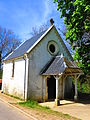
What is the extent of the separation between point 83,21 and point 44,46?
710 centimetres

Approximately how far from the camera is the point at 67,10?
10.9 m

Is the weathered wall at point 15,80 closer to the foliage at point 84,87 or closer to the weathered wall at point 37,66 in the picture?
the weathered wall at point 37,66

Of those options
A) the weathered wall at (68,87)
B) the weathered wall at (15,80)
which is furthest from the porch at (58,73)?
the weathered wall at (15,80)

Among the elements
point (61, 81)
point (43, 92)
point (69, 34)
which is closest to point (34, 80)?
point (43, 92)

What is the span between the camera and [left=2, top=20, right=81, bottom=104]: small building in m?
14.9

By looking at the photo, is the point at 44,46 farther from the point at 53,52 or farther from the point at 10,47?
the point at 10,47

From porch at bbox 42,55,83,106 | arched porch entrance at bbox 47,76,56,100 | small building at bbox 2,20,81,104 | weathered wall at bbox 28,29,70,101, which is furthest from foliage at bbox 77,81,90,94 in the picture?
weathered wall at bbox 28,29,70,101

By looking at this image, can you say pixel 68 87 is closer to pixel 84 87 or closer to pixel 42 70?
pixel 84 87

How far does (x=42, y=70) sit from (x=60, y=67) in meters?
2.39

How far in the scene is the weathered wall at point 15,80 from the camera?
15970 mm

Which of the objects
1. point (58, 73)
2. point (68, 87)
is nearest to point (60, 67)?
point (58, 73)

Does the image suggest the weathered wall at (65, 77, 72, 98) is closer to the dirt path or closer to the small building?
the small building

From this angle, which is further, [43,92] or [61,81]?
[61,81]

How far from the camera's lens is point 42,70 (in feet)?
52.6
